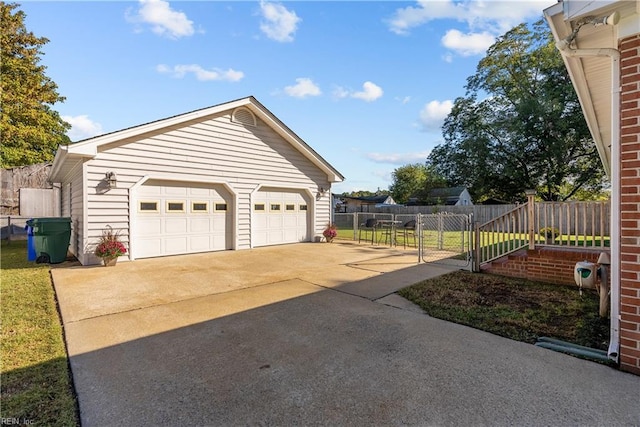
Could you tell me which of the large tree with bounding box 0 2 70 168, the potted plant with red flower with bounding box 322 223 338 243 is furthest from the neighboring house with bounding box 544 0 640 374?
the large tree with bounding box 0 2 70 168

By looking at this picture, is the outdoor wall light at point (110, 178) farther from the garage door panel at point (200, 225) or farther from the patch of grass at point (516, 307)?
the patch of grass at point (516, 307)

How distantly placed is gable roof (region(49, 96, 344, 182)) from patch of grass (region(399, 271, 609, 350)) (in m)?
7.61

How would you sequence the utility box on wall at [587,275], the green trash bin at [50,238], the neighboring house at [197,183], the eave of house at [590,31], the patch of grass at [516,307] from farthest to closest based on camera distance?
1. the neighboring house at [197,183]
2. the green trash bin at [50,238]
3. the utility box on wall at [587,275]
4. the patch of grass at [516,307]
5. the eave of house at [590,31]

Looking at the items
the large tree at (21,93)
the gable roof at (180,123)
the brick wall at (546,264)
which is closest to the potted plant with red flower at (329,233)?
the gable roof at (180,123)

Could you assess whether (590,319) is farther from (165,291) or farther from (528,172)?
(528,172)

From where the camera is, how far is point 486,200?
105ft

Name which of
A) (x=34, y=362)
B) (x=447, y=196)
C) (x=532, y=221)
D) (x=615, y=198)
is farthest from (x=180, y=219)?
(x=447, y=196)

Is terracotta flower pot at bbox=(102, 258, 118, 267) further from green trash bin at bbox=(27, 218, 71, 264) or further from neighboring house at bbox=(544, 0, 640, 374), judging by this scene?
neighboring house at bbox=(544, 0, 640, 374)

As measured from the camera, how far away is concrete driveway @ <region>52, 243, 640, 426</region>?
222 centimetres

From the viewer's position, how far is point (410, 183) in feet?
129

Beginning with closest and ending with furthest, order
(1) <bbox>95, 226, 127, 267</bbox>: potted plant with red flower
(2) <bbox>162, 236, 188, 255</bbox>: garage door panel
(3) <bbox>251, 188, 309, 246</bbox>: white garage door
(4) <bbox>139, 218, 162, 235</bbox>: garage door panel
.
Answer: (1) <bbox>95, 226, 127, 267</bbox>: potted plant with red flower, (4) <bbox>139, 218, 162, 235</bbox>: garage door panel, (2) <bbox>162, 236, 188, 255</bbox>: garage door panel, (3) <bbox>251, 188, 309, 246</bbox>: white garage door

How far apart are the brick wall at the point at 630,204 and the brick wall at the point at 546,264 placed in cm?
359

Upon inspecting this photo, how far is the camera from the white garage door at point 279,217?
11.3 meters

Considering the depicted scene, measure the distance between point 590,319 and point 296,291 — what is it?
4.26m
